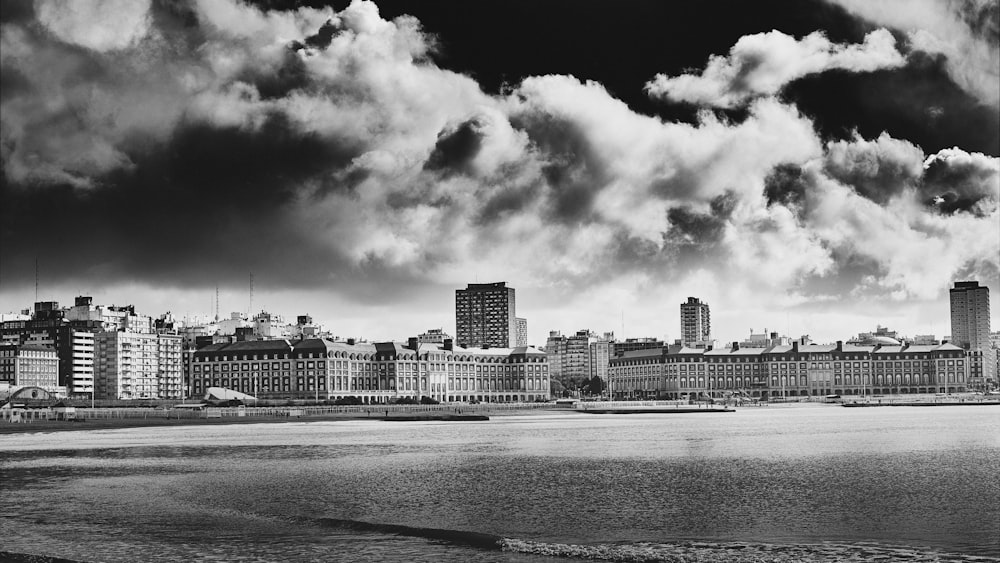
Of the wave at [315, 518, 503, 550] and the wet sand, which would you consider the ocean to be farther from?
the wet sand

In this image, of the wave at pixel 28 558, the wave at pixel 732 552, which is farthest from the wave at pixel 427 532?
the wave at pixel 28 558

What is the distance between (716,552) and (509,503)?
13043 millimetres

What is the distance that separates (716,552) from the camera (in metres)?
32.7

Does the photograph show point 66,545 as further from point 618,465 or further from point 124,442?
point 124,442

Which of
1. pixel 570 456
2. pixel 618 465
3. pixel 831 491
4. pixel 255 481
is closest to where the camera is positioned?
pixel 831 491

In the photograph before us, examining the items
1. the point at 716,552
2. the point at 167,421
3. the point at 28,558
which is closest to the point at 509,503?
the point at 716,552

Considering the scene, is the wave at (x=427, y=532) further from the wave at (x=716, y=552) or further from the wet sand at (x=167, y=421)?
the wet sand at (x=167, y=421)

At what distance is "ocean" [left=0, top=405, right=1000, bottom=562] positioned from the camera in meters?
33.5

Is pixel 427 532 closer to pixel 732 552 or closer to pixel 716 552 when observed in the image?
pixel 716 552

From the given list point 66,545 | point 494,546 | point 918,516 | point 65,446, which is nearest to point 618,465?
point 918,516

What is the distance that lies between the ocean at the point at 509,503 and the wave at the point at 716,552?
0.08m

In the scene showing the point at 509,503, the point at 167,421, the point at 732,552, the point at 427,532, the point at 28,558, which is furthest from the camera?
the point at 167,421

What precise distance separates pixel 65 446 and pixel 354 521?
52648 millimetres

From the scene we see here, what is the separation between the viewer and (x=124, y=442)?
91000 mm
